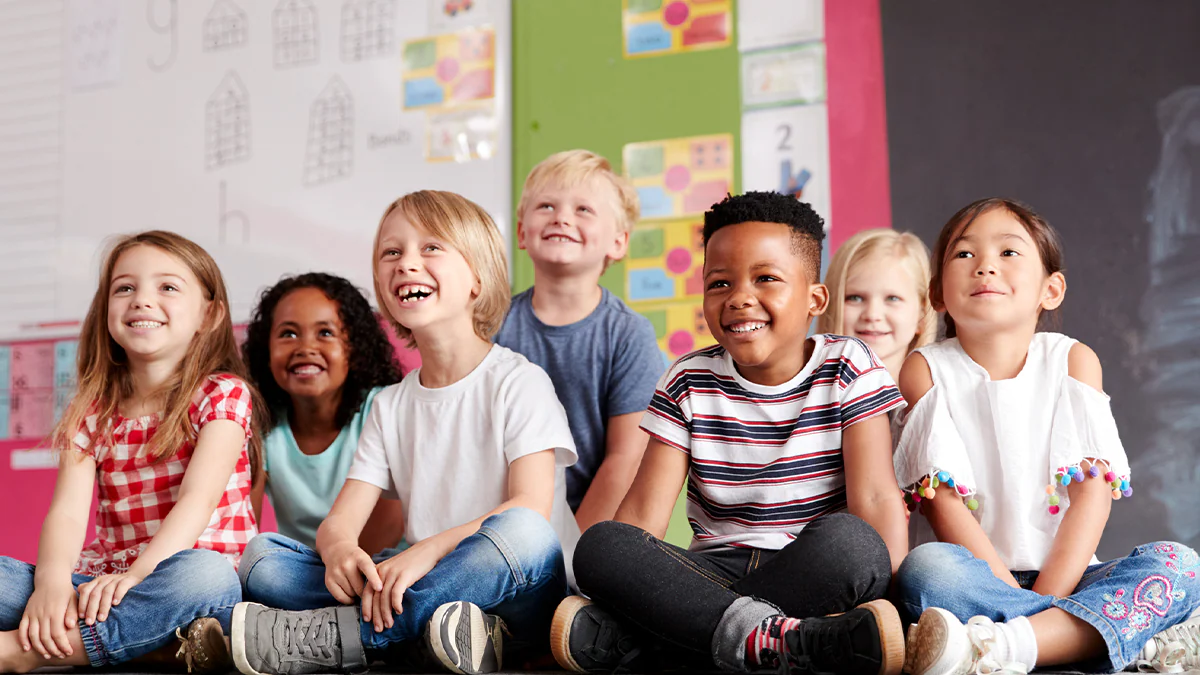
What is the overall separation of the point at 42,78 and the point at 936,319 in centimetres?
246

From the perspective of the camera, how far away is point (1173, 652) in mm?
1131

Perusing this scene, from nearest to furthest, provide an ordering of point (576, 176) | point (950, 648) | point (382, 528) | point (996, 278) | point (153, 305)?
point (950, 648)
point (996, 278)
point (153, 305)
point (382, 528)
point (576, 176)

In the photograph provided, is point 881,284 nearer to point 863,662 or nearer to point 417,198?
point 417,198

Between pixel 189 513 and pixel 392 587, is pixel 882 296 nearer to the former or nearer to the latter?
pixel 392 587

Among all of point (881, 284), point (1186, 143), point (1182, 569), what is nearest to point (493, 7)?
point (881, 284)

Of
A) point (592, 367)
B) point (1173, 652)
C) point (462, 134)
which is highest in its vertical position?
point (462, 134)

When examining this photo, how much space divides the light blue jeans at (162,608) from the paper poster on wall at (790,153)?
142 centimetres

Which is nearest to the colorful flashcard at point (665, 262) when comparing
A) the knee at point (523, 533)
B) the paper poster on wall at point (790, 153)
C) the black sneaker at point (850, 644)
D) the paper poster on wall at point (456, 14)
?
the paper poster on wall at point (790, 153)

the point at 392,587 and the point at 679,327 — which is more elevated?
the point at 679,327

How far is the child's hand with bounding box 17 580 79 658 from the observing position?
4.09ft

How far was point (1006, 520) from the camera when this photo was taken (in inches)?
50.6

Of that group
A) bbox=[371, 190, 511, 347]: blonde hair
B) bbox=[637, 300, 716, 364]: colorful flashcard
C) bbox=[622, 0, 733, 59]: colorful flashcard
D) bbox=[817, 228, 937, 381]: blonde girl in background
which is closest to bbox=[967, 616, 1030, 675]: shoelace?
bbox=[817, 228, 937, 381]: blonde girl in background

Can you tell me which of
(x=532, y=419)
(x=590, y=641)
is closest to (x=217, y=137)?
(x=532, y=419)

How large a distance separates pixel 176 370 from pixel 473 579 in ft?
2.27
